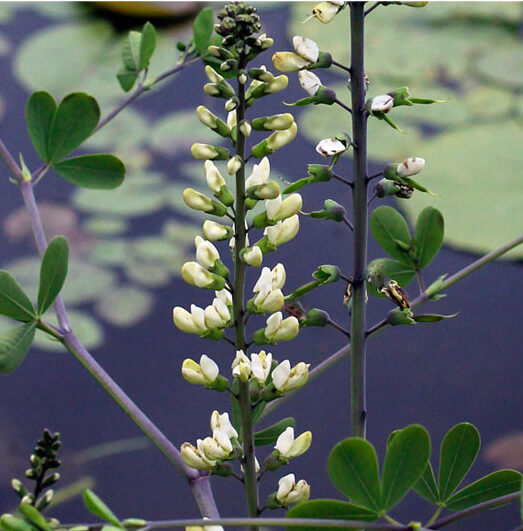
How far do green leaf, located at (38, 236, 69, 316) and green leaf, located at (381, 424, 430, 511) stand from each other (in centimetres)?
15

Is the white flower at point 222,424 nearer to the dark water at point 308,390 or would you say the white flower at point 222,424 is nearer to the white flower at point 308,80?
the white flower at point 308,80

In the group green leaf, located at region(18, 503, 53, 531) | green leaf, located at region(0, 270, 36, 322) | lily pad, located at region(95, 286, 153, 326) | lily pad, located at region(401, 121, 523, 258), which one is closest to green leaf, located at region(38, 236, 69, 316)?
green leaf, located at region(0, 270, 36, 322)

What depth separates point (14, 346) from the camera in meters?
0.32

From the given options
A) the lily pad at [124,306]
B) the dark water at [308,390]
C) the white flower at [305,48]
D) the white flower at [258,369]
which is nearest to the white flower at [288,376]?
the white flower at [258,369]

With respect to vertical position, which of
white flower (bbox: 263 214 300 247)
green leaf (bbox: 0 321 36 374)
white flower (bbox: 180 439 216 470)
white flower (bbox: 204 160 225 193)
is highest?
white flower (bbox: 204 160 225 193)

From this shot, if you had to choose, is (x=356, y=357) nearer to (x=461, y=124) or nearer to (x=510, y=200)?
(x=510, y=200)

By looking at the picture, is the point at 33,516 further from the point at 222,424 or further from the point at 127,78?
the point at 127,78

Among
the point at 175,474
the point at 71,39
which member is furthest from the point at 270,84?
the point at 71,39

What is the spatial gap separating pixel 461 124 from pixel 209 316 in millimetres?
1115

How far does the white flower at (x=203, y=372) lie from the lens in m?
0.28

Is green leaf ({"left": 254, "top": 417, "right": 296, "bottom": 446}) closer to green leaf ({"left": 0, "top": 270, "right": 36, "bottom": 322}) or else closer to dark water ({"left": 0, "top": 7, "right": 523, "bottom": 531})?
green leaf ({"left": 0, "top": 270, "right": 36, "bottom": 322})

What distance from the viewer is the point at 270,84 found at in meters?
0.27

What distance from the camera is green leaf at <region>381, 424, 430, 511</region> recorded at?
25 cm

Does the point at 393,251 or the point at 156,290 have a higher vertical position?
the point at 393,251
